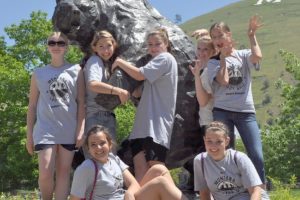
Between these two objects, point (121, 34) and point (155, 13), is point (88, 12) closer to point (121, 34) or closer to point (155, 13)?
point (121, 34)

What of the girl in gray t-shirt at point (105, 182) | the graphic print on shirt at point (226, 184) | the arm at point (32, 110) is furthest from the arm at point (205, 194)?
the arm at point (32, 110)

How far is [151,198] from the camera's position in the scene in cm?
479

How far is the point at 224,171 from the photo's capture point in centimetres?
488

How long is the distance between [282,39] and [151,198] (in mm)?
152485

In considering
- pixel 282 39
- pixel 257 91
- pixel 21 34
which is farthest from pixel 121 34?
pixel 282 39

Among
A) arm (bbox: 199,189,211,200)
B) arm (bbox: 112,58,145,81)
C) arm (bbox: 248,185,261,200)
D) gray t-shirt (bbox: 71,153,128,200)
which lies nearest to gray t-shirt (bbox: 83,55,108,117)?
arm (bbox: 112,58,145,81)

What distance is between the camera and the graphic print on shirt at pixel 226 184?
4.86m

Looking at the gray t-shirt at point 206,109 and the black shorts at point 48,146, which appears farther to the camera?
the gray t-shirt at point 206,109

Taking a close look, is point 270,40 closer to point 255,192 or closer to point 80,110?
point 80,110

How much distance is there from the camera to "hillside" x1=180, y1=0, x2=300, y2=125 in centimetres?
12398

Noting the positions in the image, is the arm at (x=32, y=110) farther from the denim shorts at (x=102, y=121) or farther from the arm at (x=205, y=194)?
the arm at (x=205, y=194)

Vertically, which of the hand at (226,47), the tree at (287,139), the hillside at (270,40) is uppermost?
the hillside at (270,40)

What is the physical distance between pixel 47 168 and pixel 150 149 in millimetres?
891

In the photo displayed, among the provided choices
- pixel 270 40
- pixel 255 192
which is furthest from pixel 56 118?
pixel 270 40
